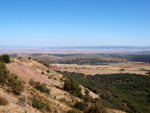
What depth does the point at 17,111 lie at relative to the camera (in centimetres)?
716

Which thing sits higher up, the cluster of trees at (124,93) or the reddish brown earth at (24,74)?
the reddish brown earth at (24,74)

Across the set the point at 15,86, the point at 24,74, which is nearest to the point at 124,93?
the point at 24,74

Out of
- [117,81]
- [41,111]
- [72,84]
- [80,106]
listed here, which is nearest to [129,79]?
[117,81]

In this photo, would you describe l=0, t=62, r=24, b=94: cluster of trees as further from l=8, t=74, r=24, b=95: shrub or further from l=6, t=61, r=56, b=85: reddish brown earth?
l=6, t=61, r=56, b=85: reddish brown earth

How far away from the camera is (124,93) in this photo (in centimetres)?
3456

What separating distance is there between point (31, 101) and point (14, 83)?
7.75 ft

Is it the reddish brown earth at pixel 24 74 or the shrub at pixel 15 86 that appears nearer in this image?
the shrub at pixel 15 86

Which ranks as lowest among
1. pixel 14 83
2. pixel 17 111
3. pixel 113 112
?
pixel 113 112

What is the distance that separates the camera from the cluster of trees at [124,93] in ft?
75.9

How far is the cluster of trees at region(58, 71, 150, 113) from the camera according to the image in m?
23.1

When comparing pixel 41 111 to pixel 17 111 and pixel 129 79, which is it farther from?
pixel 129 79

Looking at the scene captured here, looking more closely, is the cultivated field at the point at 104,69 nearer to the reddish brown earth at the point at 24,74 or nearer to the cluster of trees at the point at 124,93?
the cluster of trees at the point at 124,93

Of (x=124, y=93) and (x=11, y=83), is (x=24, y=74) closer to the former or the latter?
(x=11, y=83)

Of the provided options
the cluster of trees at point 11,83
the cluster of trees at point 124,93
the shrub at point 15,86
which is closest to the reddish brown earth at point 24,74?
the cluster of trees at point 11,83
